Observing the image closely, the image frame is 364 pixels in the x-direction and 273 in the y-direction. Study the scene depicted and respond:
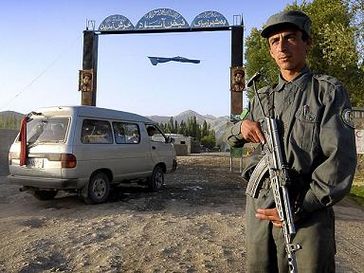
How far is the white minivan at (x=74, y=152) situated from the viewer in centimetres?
820

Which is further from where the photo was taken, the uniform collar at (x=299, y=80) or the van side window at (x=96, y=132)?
the van side window at (x=96, y=132)

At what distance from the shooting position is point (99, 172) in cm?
894

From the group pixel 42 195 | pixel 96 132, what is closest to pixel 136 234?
pixel 96 132

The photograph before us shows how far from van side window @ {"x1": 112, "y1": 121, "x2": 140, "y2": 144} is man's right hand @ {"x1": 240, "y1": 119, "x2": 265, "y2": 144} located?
23.6ft

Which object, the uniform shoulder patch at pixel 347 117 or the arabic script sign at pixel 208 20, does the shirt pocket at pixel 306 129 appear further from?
the arabic script sign at pixel 208 20

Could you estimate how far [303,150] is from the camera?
86.9 inches

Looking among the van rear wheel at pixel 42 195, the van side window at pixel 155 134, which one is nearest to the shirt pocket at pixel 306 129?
the van rear wheel at pixel 42 195

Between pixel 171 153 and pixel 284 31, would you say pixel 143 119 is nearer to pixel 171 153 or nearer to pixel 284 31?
pixel 171 153

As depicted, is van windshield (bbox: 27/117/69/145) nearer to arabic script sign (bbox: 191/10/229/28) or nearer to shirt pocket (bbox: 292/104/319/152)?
shirt pocket (bbox: 292/104/319/152)

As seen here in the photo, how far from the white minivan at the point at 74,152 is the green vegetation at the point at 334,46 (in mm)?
3465

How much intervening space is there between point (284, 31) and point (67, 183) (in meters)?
6.49

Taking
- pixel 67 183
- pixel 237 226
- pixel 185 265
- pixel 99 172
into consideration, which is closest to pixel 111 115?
pixel 99 172

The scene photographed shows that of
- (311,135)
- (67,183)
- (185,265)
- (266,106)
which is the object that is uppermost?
(266,106)

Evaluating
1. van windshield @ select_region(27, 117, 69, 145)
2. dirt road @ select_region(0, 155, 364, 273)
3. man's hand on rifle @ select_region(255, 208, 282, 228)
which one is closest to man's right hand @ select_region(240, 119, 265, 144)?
man's hand on rifle @ select_region(255, 208, 282, 228)
